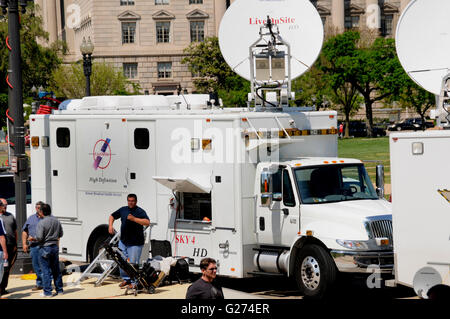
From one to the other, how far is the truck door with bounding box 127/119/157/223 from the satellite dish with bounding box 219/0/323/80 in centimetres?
237

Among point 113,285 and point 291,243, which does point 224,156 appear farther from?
point 113,285

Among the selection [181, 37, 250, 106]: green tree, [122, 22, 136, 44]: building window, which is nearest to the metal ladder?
[181, 37, 250, 106]: green tree

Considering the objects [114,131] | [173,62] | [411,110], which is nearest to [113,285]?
[114,131]

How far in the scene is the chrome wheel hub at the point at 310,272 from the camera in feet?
46.3

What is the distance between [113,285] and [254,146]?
12.6 feet

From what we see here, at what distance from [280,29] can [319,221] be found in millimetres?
4831

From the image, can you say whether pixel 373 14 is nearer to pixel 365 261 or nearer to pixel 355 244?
pixel 355 244

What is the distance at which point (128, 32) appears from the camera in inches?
4099

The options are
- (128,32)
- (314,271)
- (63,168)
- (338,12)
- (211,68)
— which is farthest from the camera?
(338,12)

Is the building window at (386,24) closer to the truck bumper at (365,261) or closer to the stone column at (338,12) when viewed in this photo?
the stone column at (338,12)

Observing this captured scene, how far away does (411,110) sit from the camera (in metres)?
108

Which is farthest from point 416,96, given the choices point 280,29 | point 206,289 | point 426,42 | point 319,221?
point 206,289

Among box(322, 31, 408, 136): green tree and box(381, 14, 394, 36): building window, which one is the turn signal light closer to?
box(322, 31, 408, 136): green tree

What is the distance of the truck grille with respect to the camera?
13758mm
